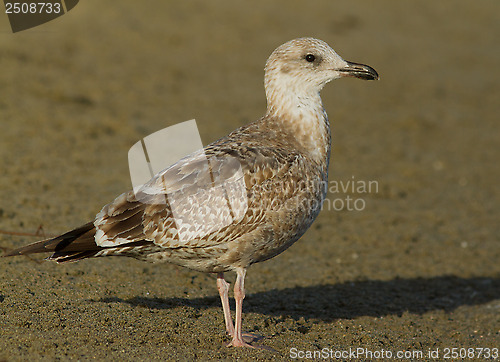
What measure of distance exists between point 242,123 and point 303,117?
611 centimetres

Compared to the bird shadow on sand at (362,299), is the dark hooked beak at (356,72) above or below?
above

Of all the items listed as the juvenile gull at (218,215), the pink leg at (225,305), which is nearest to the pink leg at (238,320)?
the juvenile gull at (218,215)

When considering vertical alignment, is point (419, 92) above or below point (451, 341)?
above

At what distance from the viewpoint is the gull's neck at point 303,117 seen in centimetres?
597

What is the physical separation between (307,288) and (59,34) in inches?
383

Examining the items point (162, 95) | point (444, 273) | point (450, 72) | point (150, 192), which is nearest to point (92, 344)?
point (150, 192)

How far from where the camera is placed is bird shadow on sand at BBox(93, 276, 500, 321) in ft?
21.4

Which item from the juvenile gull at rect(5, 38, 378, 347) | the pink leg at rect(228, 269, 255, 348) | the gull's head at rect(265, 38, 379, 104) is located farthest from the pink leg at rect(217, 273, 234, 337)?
the gull's head at rect(265, 38, 379, 104)

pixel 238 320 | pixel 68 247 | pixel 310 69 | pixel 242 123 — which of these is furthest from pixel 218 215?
pixel 242 123

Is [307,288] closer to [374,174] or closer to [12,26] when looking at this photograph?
[374,174]

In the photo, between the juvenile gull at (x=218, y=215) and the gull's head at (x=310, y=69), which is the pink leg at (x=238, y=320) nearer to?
the juvenile gull at (x=218, y=215)

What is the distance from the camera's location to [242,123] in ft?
39.5

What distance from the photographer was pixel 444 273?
8.44 m

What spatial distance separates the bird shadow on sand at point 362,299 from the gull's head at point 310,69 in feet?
7.18
